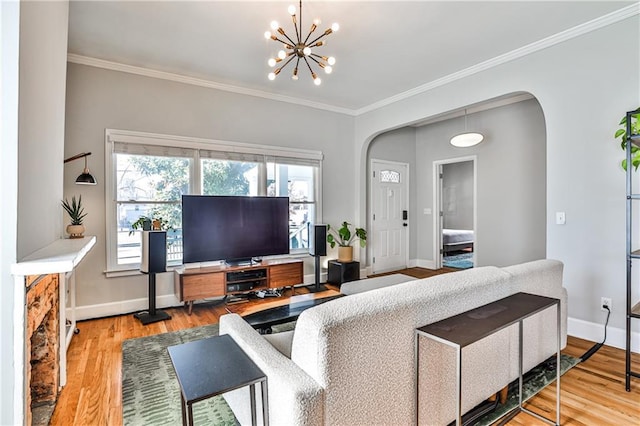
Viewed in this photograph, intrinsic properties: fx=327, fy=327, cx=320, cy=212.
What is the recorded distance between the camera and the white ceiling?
268 cm

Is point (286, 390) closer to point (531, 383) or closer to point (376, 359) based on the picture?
point (376, 359)

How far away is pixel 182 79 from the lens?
13.2 ft

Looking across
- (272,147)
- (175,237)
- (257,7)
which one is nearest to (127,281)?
(175,237)

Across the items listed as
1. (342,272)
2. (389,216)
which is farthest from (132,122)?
(389,216)

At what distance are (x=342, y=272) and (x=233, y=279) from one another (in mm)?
1654

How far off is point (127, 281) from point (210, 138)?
1.98 meters

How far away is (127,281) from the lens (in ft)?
12.4

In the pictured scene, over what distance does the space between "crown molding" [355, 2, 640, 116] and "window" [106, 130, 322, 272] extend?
6.73 ft

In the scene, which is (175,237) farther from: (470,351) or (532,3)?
(532,3)

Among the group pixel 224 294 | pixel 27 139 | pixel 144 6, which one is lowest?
pixel 224 294

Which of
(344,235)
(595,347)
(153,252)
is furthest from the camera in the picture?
(344,235)

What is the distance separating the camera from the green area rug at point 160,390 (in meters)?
1.90

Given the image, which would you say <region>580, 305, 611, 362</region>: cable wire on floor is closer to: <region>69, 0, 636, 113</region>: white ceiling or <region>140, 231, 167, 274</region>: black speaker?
<region>69, 0, 636, 113</region>: white ceiling

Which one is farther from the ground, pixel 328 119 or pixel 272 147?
pixel 328 119
